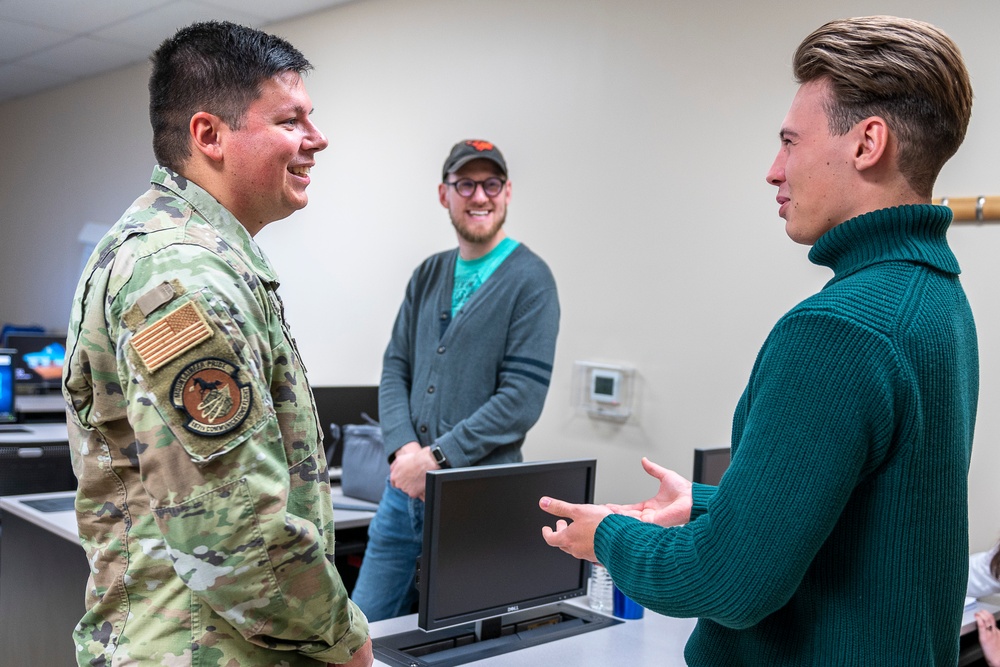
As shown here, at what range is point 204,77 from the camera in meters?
1.34

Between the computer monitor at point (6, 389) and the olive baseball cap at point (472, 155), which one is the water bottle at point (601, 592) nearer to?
the olive baseball cap at point (472, 155)

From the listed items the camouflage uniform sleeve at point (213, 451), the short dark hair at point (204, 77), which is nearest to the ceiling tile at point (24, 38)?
the short dark hair at point (204, 77)

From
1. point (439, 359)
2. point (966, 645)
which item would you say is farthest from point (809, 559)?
point (966, 645)

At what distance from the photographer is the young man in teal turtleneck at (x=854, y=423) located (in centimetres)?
93

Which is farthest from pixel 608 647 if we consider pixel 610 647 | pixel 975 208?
pixel 975 208

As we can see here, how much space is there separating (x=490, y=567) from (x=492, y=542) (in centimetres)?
6

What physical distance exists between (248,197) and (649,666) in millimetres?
1239

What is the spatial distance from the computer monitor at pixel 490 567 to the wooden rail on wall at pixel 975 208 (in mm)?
1444

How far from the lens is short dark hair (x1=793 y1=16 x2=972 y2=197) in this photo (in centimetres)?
100

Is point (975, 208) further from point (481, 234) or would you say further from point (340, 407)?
point (340, 407)

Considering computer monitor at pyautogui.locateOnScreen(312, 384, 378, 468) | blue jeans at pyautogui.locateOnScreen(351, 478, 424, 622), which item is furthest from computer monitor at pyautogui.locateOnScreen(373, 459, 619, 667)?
computer monitor at pyautogui.locateOnScreen(312, 384, 378, 468)

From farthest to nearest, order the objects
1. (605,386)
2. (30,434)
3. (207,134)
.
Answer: (30,434)
(605,386)
(207,134)

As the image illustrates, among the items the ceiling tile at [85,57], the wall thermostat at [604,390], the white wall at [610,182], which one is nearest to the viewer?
the white wall at [610,182]

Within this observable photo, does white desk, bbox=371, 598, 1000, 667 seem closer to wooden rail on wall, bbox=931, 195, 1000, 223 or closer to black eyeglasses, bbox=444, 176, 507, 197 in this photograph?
black eyeglasses, bbox=444, 176, 507, 197
